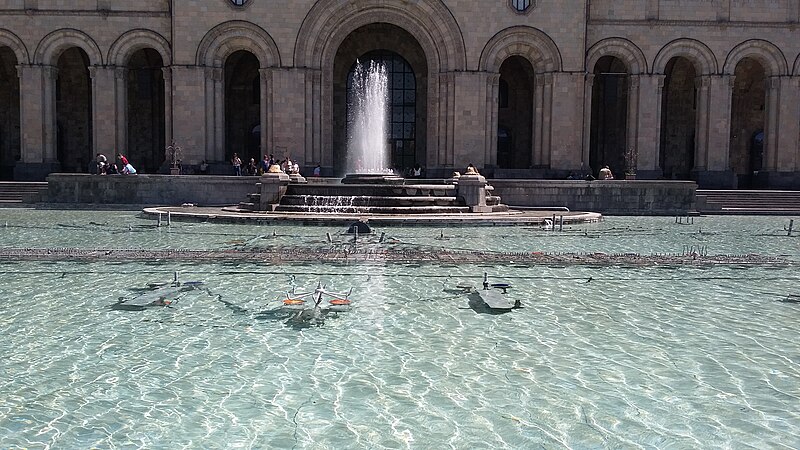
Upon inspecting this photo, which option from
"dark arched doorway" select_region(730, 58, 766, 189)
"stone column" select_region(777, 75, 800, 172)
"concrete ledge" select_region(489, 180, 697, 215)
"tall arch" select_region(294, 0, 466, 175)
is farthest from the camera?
"dark arched doorway" select_region(730, 58, 766, 189)

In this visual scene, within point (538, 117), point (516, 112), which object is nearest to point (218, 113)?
point (538, 117)

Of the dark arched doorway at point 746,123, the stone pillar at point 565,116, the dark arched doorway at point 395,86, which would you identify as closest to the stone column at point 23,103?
the dark arched doorway at point 395,86

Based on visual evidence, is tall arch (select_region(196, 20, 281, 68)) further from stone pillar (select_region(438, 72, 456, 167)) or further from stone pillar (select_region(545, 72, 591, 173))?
stone pillar (select_region(545, 72, 591, 173))

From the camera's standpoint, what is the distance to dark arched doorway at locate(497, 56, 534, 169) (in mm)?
30078

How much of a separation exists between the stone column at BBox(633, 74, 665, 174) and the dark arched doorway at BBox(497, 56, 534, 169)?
4770 millimetres

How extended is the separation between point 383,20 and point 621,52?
29.8ft

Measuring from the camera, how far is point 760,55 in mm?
26953

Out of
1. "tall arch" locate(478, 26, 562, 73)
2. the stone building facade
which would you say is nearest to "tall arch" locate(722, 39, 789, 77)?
the stone building facade

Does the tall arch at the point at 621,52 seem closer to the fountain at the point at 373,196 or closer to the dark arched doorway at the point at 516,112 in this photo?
the dark arched doorway at the point at 516,112

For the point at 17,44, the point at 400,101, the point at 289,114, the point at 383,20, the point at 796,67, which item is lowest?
the point at 289,114

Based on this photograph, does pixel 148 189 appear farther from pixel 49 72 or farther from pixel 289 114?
pixel 49 72

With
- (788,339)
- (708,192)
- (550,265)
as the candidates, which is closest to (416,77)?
(708,192)

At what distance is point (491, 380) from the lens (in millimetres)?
4883

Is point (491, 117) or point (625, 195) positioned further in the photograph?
point (491, 117)
